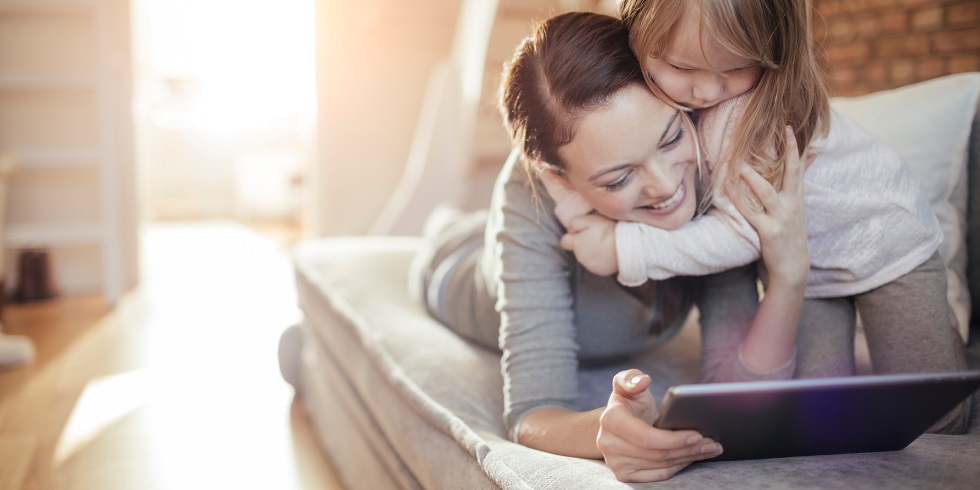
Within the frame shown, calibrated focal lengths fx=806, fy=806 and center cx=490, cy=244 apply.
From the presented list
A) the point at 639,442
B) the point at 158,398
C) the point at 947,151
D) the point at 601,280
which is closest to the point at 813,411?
the point at 639,442

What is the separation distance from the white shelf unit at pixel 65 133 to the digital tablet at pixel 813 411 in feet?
10.1

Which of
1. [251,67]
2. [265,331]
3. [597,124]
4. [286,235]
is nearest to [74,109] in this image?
[265,331]

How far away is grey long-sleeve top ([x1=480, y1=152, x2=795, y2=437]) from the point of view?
3.26ft

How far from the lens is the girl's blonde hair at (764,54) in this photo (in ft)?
2.60

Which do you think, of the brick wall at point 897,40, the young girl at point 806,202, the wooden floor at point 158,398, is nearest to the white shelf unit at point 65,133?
the wooden floor at point 158,398

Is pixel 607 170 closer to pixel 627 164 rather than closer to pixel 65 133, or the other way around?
pixel 627 164

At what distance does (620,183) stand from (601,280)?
0.89ft

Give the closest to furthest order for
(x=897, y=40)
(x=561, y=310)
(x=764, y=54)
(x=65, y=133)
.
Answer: (x=764, y=54) → (x=561, y=310) → (x=897, y=40) → (x=65, y=133)

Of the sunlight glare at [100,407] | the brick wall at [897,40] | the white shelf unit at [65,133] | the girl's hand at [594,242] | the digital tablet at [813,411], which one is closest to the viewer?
the digital tablet at [813,411]

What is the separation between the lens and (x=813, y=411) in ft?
2.22

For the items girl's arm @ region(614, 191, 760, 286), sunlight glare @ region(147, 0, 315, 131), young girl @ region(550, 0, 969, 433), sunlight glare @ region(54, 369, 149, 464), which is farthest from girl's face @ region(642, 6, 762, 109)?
sunlight glare @ region(147, 0, 315, 131)

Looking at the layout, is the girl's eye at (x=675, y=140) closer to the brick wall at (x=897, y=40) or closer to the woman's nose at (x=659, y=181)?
the woman's nose at (x=659, y=181)

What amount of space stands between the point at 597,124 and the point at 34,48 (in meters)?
3.29

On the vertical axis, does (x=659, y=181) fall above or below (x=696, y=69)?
below
